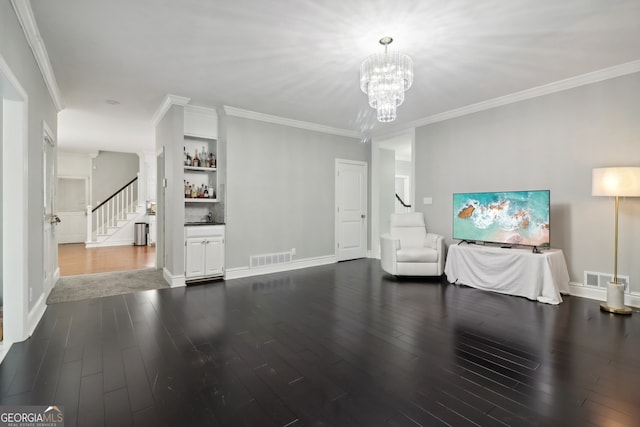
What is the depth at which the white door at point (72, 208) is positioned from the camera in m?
9.26

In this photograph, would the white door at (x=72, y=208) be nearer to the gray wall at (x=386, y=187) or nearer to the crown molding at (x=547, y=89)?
the gray wall at (x=386, y=187)

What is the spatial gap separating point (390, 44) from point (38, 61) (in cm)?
354

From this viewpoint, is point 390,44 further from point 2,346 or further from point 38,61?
point 2,346

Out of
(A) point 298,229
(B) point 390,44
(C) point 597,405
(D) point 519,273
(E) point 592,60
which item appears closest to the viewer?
(C) point 597,405

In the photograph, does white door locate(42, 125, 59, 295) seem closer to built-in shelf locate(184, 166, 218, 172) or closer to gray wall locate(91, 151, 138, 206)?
built-in shelf locate(184, 166, 218, 172)

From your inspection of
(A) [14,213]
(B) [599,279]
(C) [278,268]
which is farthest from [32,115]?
(B) [599,279]

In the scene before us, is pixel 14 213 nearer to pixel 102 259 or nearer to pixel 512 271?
pixel 102 259

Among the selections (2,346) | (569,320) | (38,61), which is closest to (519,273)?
(569,320)

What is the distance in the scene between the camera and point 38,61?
3.10 meters

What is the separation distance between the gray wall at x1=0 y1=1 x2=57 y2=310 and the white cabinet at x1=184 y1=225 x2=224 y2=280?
1.64m

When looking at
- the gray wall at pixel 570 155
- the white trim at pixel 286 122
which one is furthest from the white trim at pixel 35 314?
the gray wall at pixel 570 155

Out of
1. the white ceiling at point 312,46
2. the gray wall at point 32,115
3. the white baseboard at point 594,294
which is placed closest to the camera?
the gray wall at point 32,115

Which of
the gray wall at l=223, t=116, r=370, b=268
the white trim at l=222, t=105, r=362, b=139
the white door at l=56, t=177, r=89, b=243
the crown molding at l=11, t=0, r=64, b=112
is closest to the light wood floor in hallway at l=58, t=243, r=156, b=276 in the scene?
the white door at l=56, t=177, r=89, b=243

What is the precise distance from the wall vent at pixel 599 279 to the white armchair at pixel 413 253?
175 cm
